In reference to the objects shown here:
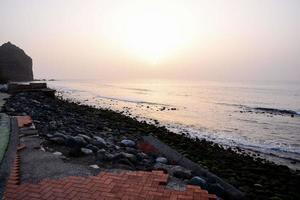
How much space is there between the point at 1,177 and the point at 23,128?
15.0 feet

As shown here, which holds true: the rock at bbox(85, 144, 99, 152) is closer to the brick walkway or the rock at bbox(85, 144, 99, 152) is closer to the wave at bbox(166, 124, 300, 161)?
the brick walkway

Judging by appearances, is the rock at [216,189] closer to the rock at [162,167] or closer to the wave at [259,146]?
the rock at [162,167]

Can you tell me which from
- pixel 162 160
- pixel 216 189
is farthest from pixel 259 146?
pixel 216 189

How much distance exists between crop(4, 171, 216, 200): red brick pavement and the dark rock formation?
452 feet

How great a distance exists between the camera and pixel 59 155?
7.09 m

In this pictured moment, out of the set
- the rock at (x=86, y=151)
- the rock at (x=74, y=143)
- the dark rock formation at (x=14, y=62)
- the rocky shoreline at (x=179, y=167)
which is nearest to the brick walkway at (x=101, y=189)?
the rocky shoreline at (x=179, y=167)

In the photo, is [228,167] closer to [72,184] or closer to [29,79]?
[72,184]

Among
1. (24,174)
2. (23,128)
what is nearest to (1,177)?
(24,174)

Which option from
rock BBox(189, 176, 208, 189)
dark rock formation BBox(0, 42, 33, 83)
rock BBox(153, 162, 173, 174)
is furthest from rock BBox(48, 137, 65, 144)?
dark rock formation BBox(0, 42, 33, 83)

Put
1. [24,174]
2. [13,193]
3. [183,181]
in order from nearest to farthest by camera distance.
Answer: [13,193], [24,174], [183,181]

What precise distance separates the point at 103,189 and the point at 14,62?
143 metres

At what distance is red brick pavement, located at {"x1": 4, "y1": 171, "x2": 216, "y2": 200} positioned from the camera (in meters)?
4.87

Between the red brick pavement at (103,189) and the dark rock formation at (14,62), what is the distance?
137639mm

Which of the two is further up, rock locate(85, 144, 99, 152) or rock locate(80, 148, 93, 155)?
rock locate(80, 148, 93, 155)
